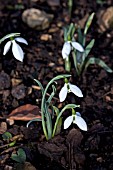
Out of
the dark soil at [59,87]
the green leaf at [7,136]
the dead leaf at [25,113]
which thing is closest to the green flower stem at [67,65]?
the dark soil at [59,87]

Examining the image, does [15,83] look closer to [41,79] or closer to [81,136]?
[41,79]

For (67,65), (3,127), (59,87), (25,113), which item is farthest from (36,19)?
(3,127)

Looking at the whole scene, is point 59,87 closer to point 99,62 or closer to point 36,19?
point 99,62

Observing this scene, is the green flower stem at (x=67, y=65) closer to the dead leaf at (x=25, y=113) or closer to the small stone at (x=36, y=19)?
the dead leaf at (x=25, y=113)

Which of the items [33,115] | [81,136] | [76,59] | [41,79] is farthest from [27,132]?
[76,59]

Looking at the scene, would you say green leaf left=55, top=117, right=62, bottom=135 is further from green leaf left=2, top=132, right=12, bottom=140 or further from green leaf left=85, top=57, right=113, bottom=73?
green leaf left=85, top=57, right=113, bottom=73

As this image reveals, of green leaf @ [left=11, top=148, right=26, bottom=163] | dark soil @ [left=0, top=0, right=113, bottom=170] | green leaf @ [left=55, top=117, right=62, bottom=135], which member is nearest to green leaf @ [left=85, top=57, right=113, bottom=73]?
dark soil @ [left=0, top=0, right=113, bottom=170]
